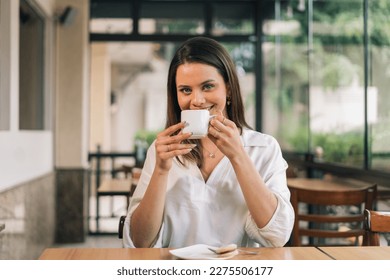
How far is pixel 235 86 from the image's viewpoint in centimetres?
167

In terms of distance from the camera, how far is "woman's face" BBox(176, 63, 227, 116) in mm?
1535

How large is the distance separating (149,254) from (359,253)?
509mm

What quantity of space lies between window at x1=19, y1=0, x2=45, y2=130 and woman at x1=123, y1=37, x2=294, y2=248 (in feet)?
8.88

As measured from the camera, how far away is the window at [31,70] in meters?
4.26

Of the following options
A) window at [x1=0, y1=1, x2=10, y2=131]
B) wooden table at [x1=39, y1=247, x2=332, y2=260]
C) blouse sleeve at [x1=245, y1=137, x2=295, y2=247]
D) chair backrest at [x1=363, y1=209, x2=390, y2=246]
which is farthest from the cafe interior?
wooden table at [x1=39, y1=247, x2=332, y2=260]

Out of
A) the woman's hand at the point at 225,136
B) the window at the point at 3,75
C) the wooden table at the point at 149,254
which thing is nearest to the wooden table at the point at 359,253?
the wooden table at the point at 149,254

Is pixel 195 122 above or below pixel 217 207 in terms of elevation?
above

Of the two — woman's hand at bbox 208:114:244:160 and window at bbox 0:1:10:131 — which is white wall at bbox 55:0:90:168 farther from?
woman's hand at bbox 208:114:244:160

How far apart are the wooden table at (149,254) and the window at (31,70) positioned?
287 cm

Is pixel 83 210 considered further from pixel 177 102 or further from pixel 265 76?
pixel 177 102

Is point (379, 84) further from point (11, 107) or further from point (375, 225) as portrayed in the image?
point (11, 107)

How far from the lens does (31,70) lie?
471cm

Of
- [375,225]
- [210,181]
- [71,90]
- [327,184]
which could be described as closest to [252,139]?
[210,181]
